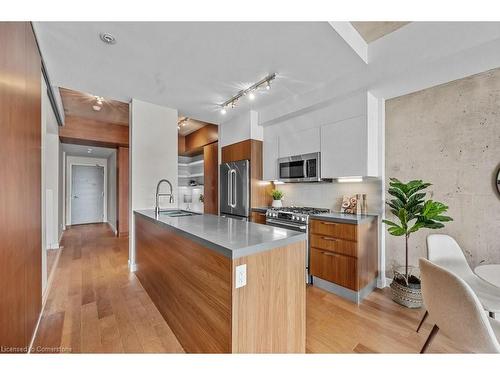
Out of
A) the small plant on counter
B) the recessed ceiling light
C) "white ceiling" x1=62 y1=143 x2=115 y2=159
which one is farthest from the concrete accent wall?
"white ceiling" x1=62 y1=143 x2=115 y2=159

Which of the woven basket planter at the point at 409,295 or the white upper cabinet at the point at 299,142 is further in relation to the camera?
the white upper cabinet at the point at 299,142

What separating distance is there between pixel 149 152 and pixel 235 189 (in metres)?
1.57

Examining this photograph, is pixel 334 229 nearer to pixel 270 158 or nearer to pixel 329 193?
pixel 329 193

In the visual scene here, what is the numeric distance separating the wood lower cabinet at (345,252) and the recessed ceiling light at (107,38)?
9.23 ft

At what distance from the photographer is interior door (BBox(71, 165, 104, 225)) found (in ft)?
23.7

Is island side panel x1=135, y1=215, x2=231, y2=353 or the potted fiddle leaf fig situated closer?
island side panel x1=135, y1=215, x2=231, y2=353

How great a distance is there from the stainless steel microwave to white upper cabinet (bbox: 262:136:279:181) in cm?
11

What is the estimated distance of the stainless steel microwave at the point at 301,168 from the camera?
3119 millimetres

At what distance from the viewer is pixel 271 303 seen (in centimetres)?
130

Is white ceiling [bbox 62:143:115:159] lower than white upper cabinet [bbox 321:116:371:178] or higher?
higher

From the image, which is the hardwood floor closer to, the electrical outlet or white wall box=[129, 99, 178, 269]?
white wall box=[129, 99, 178, 269]

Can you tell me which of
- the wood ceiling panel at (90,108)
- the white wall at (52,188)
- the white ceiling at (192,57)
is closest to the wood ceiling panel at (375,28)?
the white ceiling at (192,57)

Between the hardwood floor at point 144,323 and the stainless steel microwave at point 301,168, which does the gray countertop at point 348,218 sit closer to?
the stainless steel microwave at point 301,168

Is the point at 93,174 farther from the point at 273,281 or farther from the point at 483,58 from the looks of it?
the point at 483,58
